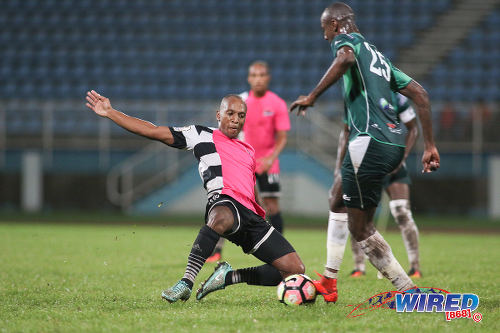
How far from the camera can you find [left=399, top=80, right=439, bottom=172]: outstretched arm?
4.89 meters

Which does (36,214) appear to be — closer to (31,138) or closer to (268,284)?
(31,138)

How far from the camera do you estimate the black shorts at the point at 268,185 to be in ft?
28.3

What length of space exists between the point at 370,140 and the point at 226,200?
1144mm

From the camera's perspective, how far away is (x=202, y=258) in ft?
16.1

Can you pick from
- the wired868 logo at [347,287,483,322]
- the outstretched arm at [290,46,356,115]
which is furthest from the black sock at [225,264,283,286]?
the outstretched arm at [290,46,356,115]

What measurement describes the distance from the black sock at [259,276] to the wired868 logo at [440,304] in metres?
1.12

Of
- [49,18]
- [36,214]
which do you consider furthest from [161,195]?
[49,18]

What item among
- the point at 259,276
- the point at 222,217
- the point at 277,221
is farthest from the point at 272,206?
the point at 222,217

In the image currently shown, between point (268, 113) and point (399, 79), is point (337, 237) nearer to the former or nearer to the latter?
point (399, 79)

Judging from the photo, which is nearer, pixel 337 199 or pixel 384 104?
pixel 384 104

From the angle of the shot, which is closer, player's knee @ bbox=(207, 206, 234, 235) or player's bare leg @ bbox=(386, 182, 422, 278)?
player's knee @ bbox=(207, 206, 234, 235)

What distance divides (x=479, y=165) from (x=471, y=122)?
1065mm

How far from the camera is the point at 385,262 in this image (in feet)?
16.5

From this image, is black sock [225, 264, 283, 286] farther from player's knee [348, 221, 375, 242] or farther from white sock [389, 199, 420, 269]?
white sock [389, 199, 420, 269]
